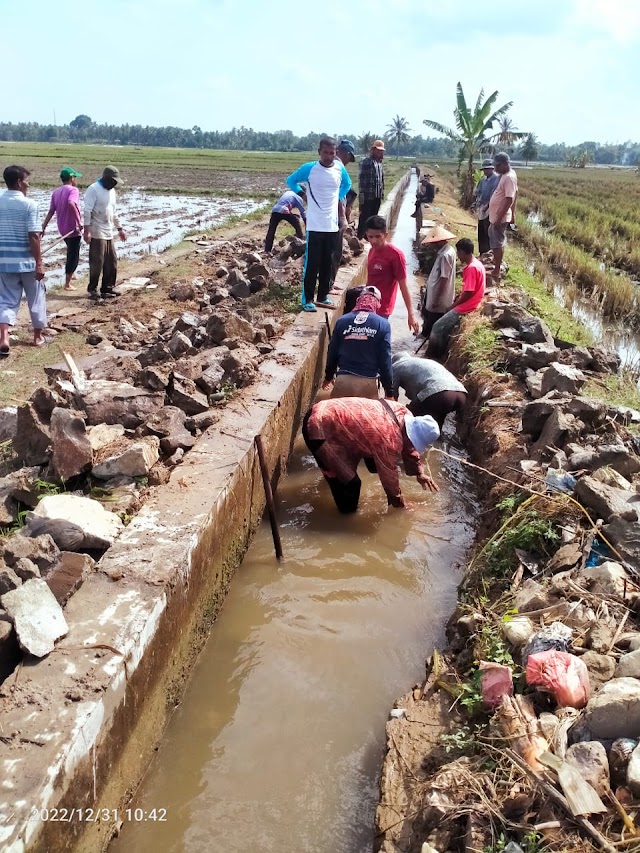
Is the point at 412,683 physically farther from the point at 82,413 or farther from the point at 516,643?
the point at 82,413

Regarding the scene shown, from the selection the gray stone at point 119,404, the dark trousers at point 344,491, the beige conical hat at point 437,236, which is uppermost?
the beige conical hat at point 437,236

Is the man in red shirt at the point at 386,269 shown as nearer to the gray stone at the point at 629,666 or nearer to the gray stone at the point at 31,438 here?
the gray stone at the point at 31,438

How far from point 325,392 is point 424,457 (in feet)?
3.48

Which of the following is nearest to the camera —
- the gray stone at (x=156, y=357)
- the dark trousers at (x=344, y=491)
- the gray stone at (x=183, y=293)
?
the dark trousers at (x=344, y=491)

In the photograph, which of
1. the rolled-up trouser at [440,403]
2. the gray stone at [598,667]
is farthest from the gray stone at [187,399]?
the gray stone at [598,667]

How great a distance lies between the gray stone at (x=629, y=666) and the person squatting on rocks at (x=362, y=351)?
2827 millimetres

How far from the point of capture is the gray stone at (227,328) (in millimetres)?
6047

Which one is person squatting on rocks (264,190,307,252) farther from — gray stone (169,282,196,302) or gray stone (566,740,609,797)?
gray stone (566,740,609,797)

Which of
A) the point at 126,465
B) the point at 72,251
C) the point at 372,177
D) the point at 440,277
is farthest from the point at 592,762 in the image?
the point at 372,177

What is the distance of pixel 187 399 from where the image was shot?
461 cm

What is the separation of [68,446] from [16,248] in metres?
3.35

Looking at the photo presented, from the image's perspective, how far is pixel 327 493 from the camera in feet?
16.9

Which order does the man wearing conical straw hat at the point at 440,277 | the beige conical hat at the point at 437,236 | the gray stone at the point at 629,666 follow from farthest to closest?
the man wearing conical straw hat at the point at 440,277
the beige conical hat at the point at 437,236
the gray stone at the point at 629,666

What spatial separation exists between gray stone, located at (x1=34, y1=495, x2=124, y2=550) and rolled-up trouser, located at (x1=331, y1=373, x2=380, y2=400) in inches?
88.0
